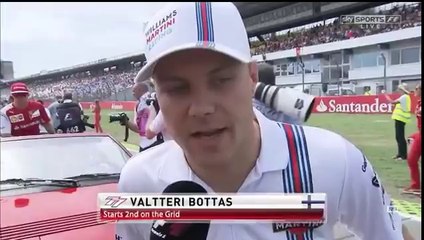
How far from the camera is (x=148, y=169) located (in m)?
0.92

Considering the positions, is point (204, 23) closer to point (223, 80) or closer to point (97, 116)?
point (223, 80)

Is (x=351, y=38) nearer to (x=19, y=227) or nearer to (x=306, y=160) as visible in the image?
(x=306, y=160)

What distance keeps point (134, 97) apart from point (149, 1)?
54 centimetres

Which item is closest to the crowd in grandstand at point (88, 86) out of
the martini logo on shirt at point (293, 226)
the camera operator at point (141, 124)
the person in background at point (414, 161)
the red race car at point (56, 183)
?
the camera operator at point (141, 124)

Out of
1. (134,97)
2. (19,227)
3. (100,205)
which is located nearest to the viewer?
(100,205)

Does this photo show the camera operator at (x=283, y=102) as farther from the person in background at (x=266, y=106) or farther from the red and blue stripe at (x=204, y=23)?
the red and blue stripe at (x=204, y=23)

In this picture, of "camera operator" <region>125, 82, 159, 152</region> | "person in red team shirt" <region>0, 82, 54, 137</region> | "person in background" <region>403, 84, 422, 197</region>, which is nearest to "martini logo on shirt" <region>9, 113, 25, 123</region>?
"person in red team shirt" <region>0, 82, 54, 137</region>

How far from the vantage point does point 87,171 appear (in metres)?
2.24

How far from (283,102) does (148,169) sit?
48cm

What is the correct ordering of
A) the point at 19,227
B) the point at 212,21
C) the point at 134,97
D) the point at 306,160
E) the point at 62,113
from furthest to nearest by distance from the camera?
the point at 62,113
the point at 19,227
the point at 134,97
the point at 306,160
the point at 212,21

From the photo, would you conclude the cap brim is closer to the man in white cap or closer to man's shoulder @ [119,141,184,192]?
the man in white cap

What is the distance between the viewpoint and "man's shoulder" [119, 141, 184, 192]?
91 cm

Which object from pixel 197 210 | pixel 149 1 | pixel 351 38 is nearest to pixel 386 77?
pixel 351 38

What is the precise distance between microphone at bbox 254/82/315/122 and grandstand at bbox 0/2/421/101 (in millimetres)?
121
